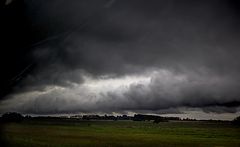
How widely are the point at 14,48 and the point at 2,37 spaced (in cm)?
21

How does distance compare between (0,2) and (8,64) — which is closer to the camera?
(0,2)

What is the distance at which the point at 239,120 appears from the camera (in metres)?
154

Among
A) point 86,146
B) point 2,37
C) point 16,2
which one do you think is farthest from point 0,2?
point 86,146

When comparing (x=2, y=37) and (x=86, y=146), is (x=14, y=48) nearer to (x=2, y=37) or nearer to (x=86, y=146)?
(x=2, y=37)

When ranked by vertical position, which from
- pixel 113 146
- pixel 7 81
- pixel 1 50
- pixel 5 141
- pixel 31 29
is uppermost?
pixel 31 29

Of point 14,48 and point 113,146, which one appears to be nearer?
point 14,48

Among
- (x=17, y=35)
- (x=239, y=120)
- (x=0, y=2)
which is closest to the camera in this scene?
(x=0, y=2)

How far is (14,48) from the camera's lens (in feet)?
11.7

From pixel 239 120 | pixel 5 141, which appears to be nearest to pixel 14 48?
pixel 5 141

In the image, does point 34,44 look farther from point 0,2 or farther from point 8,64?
point 0,2

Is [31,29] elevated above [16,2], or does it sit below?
below

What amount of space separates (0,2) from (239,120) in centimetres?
16601

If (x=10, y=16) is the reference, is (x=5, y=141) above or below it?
below

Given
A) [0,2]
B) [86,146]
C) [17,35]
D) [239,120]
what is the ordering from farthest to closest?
[239,120] → [86,146] → [17,35] → [0,2]
